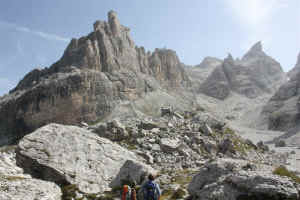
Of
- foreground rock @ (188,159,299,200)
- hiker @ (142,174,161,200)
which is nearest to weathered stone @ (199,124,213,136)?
foreground rock @ (188,159,299,200)

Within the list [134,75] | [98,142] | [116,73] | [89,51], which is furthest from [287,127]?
[98,142]

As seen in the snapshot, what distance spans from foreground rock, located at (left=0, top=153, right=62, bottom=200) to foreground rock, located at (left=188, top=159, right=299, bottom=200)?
1078 centimetres

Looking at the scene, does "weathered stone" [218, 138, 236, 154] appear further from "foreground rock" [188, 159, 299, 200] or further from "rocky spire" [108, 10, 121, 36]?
"rocky spire" [108, 10, 121, 36]

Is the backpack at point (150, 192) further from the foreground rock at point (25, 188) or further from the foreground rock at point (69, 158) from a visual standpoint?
the foreground rock at point (25, 188)

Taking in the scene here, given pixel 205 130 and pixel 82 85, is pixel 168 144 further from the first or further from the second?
pixel 82 85

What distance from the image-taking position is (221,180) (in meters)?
13.6

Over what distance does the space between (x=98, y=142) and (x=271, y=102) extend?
6911 inches

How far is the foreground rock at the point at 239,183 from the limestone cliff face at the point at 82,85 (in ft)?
275

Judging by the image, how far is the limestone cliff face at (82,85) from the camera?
97125mm

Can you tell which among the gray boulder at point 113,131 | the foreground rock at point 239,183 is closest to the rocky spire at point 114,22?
the gray boulder at point 113,131

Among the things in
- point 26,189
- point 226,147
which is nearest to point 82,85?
point 226,147

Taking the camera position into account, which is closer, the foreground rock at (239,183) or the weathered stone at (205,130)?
the foreground rock at (239,183)

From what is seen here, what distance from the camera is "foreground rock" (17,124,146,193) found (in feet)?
68.0

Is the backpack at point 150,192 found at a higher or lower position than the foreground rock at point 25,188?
higher
